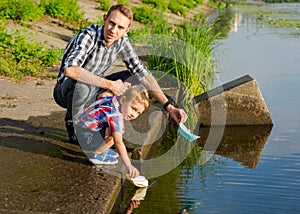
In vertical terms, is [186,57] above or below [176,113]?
below

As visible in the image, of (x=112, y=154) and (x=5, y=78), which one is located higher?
(x=112, y=154)

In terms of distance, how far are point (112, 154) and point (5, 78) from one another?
15.0 feet

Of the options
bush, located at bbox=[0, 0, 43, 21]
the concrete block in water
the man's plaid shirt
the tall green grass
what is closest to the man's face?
the man's plaid shirt

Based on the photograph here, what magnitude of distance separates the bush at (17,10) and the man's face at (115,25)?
893 cm

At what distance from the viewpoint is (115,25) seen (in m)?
5.75

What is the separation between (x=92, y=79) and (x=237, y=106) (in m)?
3.22

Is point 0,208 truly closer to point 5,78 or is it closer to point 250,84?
point 250,84

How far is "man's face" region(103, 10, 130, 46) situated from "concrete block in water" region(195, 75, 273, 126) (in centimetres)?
286

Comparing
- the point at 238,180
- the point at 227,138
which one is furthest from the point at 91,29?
the point at 227,138

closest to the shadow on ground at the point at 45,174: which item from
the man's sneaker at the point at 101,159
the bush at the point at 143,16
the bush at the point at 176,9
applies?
the man's sneaker at the point at 101,159

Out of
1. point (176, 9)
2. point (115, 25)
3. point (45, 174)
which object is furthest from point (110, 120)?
point (176, 9)

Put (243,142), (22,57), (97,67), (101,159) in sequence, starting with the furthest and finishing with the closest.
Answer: (22,57), (243,142), (97,67), (101,159)

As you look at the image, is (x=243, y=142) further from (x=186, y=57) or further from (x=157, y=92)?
(x=157, y=92)

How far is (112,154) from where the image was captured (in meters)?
5.91
